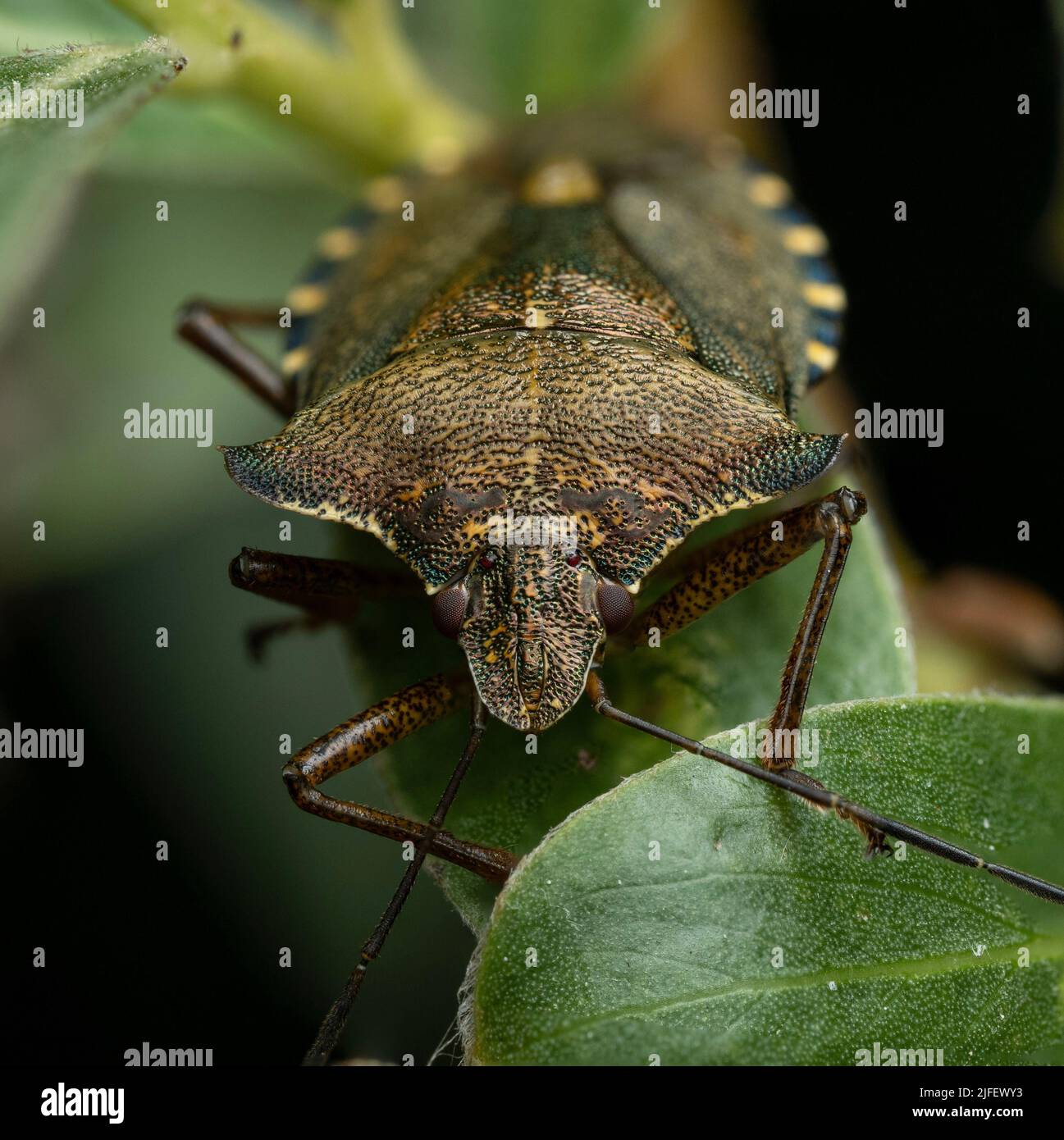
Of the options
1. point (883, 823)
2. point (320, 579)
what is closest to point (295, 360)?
point (320, 579)

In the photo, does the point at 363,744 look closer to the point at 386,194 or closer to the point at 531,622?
the point at 531,622

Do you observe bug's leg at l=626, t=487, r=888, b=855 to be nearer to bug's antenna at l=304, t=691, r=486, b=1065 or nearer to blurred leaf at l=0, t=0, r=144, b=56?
bug's antenna at l=304, t=691, r=486, b=1065

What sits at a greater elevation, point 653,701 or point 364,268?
point 364,268

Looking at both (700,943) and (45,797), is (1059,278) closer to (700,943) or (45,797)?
(700,943)

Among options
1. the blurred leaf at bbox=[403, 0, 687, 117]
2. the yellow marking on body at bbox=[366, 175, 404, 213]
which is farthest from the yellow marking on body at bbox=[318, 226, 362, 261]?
the blurred leaf at bbox=[403, 0, 687, 117]

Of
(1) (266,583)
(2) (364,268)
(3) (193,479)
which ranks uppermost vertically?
(2) (364,268)

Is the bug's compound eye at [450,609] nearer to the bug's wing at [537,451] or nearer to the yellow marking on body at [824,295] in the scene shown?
the bug's wing at [537,451]

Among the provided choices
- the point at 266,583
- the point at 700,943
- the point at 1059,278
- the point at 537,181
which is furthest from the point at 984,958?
the point at 1059,278
